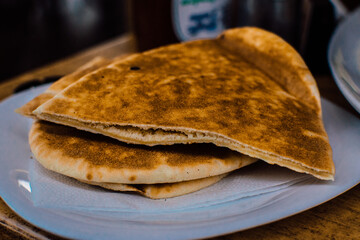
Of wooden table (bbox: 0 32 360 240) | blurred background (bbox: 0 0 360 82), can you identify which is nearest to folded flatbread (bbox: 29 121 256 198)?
wooden table (bbox: 0 32 360 240)

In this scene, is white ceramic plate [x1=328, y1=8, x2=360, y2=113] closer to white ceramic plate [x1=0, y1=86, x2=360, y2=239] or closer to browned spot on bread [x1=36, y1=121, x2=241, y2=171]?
white ceramic plate [x1=0, y1=86, x2=360, y2=239]

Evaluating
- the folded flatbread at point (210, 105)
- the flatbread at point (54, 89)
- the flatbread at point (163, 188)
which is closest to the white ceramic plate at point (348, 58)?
the folded flatbread at point (210, 105)

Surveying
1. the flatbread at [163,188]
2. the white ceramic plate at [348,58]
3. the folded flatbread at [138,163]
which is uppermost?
the white ceramic plate at [348,58]

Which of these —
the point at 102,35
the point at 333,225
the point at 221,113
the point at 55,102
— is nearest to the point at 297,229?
the point at 333,225

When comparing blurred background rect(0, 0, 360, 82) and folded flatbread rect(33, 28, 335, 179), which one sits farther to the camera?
blurred background rect(0, 0, 360, 82)

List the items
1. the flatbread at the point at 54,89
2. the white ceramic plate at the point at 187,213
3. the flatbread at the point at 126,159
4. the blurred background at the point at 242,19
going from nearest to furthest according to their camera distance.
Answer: the white ceramic plate at the point at 187,213 → the flatbread at the point at 126,159 → the flatbread at the point at 54,89 → the blurred background at the point at 242,19

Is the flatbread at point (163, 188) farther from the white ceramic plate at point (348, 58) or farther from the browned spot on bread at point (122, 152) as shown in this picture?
the white ceramic plate at point (348, 58)
